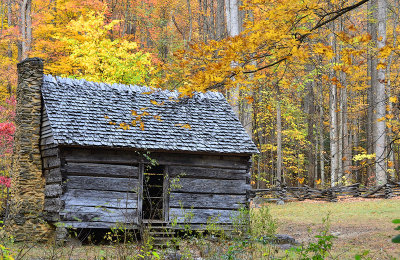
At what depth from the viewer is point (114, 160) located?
12.9 m

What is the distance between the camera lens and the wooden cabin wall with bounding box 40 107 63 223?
12594 mm

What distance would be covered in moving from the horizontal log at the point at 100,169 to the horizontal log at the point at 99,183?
5.4 inches

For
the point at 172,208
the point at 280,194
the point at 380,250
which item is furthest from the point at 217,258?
the point at 280,194

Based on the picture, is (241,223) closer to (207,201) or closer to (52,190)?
(207,201)

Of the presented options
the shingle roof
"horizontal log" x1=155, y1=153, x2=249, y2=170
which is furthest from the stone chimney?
"horizontal log" x1=155, y1=153, x2=249, y2=170

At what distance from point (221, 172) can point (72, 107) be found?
16.0 ft

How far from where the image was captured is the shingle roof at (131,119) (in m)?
12.6

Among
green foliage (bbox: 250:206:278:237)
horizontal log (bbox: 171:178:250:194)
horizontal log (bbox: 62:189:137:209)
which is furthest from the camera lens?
horizontal log (bbox: 171:178:250:194)

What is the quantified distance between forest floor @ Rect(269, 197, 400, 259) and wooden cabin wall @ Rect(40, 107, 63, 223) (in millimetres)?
6699

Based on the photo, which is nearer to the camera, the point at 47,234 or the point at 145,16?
the point at 47,234

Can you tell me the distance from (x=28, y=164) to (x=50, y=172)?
818 millimetres

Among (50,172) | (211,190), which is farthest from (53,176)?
(211,190)

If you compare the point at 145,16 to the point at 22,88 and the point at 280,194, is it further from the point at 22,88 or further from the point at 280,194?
the point at 22,88

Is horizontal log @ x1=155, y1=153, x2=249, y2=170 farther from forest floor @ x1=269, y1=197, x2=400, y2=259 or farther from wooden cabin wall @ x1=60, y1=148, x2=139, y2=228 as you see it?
forest floor @ x1=269, y1=197, x2=400, y2=259
